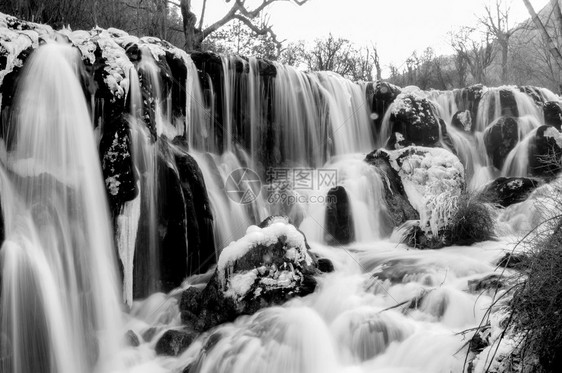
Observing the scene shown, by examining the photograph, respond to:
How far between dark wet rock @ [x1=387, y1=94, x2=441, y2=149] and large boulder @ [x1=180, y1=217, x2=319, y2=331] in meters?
5.65

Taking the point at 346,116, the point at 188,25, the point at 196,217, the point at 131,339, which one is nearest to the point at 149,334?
the point at 131,339

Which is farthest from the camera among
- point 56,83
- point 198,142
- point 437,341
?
point 198,142

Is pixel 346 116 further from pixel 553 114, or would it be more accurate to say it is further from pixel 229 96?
pixel 553 114

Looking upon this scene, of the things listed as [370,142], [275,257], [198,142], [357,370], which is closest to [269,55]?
[370,142]

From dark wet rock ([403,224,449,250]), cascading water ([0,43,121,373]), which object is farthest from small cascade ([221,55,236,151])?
dark wet rock ([403,224,449,250])

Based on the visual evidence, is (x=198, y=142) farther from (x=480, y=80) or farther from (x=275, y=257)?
(x=480, y=80)

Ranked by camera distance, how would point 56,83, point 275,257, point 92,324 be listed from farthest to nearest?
1. point 56,83
2. point 275,257
3. point 92,324

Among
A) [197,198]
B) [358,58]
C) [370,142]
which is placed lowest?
[197,198]

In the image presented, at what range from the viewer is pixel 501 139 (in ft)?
34.8

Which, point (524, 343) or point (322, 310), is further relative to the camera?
point (322, 310)

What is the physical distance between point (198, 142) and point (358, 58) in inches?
703

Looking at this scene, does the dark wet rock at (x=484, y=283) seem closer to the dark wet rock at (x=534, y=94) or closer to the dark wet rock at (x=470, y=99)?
the dark wet rock at (x=470, y=99)

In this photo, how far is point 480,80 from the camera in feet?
78.6

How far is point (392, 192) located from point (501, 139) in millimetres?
3984
